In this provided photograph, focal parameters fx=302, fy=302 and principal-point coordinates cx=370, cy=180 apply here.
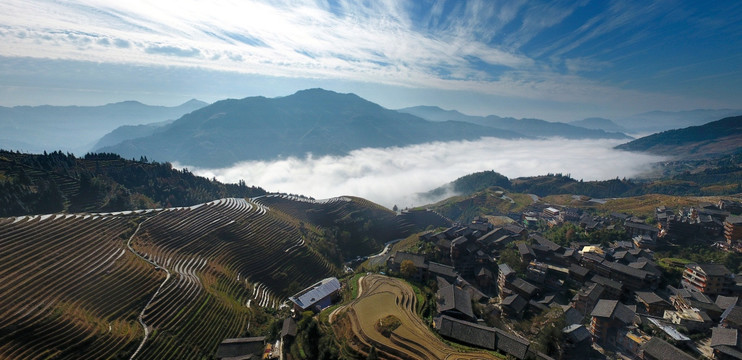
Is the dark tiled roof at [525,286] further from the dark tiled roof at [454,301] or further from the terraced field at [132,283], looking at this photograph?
the terraced field at [132,283]

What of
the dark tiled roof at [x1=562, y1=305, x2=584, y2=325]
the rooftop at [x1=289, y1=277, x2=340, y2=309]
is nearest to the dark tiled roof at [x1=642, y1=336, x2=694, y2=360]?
the dark tiled roof at [x1=562, y1=305, x2=584, y2=325]

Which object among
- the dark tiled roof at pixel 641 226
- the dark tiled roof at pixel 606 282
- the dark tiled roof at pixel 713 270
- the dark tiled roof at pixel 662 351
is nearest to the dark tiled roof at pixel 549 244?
the dark tiled roof at pixel 606 282

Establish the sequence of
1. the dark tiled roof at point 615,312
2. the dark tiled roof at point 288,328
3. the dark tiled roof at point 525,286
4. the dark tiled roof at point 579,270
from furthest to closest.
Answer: the dark tiled roof at point 579,270 < the dark tiled roof at point 525,286 < the dark tiled roof at point 615,312 < the dark tiled roof at point 288,328

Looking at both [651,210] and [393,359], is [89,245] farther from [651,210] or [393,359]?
[651,210]

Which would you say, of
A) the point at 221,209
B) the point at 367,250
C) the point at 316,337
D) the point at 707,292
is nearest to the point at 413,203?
the point at 367,250

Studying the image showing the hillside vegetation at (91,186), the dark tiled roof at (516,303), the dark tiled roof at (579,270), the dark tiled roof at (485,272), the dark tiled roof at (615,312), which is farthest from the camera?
the hillside vegetation at (91,186)
